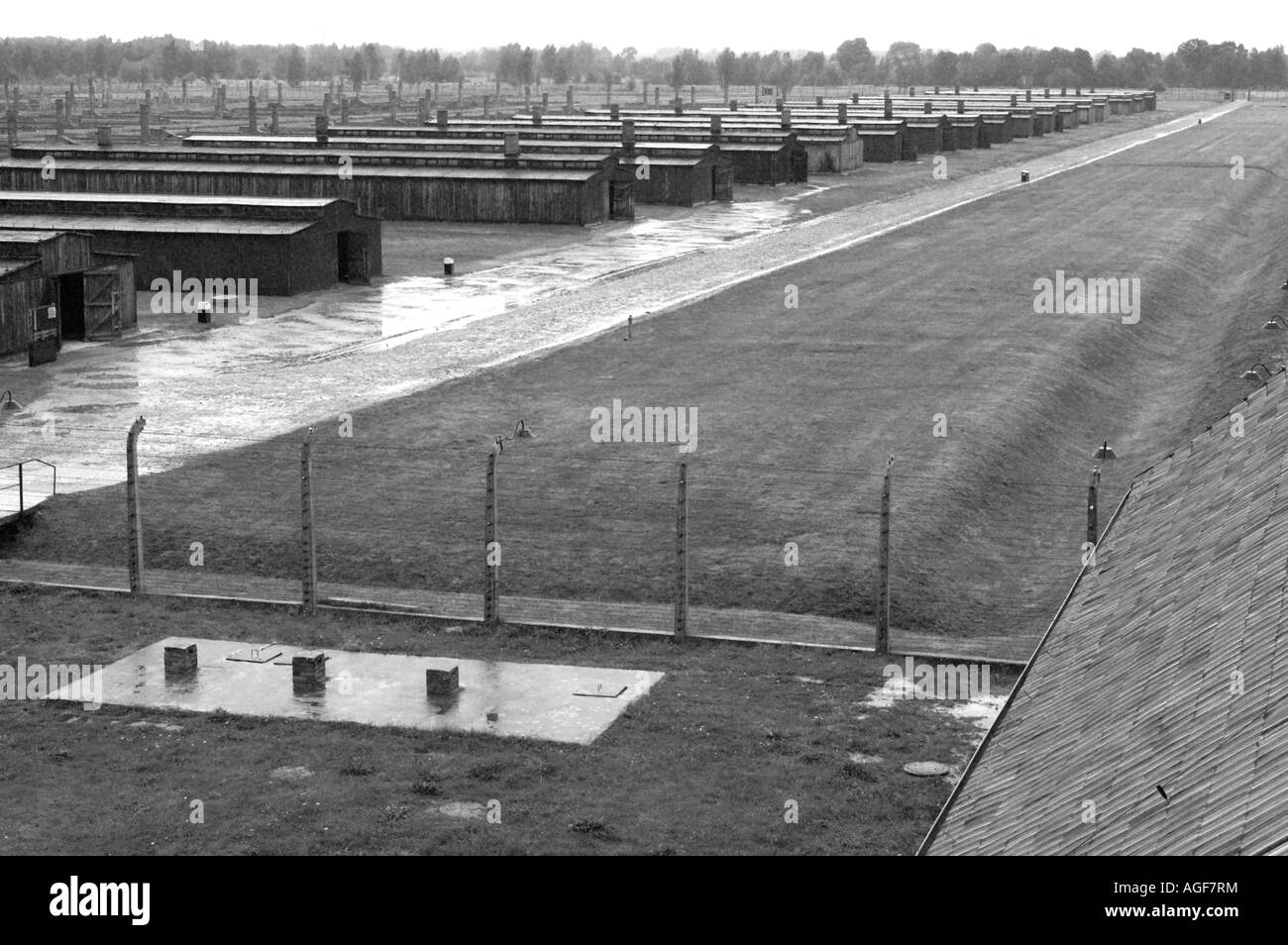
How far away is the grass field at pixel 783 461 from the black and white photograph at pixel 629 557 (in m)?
0.14

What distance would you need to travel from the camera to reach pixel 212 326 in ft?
192

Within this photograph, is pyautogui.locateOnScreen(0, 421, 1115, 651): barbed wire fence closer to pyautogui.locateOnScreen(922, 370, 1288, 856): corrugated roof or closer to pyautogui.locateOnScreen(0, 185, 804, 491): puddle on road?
pyautogui.locateOnScreen(0, 185, 804, 491): puddle on road

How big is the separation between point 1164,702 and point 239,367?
40.5m

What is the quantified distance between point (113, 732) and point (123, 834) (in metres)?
3.71

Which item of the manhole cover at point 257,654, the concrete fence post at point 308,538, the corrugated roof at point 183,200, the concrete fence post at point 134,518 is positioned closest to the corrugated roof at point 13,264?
the corrugated roof at point 183,200

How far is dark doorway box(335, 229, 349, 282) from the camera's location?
2735 inches

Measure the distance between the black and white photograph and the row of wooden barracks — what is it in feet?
1.12

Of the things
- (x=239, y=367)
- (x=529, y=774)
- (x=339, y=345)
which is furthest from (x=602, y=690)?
(x=339, y=345)

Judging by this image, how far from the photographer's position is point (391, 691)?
24.0 meters

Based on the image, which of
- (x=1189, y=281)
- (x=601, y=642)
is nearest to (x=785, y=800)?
(x=601, y=642)

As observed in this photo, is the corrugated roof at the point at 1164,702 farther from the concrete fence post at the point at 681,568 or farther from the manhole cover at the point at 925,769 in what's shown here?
the concrete fence post at the point at 681,568

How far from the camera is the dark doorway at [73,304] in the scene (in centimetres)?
5550

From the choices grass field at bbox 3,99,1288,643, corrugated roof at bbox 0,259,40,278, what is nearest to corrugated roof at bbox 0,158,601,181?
grass field at bbox 3,99,1288,643
